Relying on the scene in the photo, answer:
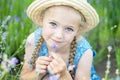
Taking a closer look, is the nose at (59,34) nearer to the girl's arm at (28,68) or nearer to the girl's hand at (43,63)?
the girl's hand at (43,63)

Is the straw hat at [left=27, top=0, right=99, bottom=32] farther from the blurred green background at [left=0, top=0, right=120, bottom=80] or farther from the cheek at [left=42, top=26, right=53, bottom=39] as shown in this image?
the blurred green background at [left=0, top=0, right=120, bottom=80]

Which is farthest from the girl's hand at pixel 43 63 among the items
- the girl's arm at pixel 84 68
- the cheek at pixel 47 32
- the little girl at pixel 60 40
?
the girl's arm at pixel 84 68

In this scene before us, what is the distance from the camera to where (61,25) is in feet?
8.95

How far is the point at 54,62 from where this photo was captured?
8.87ft

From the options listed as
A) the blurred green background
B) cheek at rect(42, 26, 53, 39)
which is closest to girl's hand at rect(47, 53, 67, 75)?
cheek at rect(42, 26, 53, 39)

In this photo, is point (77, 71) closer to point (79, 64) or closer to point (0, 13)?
point (79, 64)

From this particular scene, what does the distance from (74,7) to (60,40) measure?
24cm

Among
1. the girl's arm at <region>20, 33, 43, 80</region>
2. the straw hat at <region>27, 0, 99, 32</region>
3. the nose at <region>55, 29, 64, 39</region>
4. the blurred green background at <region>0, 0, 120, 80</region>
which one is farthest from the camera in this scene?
the blurred green background at <region>0, 0, 120, 80</region>

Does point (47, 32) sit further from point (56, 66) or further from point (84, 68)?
point (84, 68)

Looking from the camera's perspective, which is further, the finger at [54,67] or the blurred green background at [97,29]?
the blurred green background at [97,29]

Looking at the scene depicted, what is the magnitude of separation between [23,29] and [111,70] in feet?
3.46

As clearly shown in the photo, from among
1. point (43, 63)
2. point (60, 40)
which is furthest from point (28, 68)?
point (60, 40)

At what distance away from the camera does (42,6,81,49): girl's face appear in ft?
8.89

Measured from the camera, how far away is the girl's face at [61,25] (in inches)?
107
